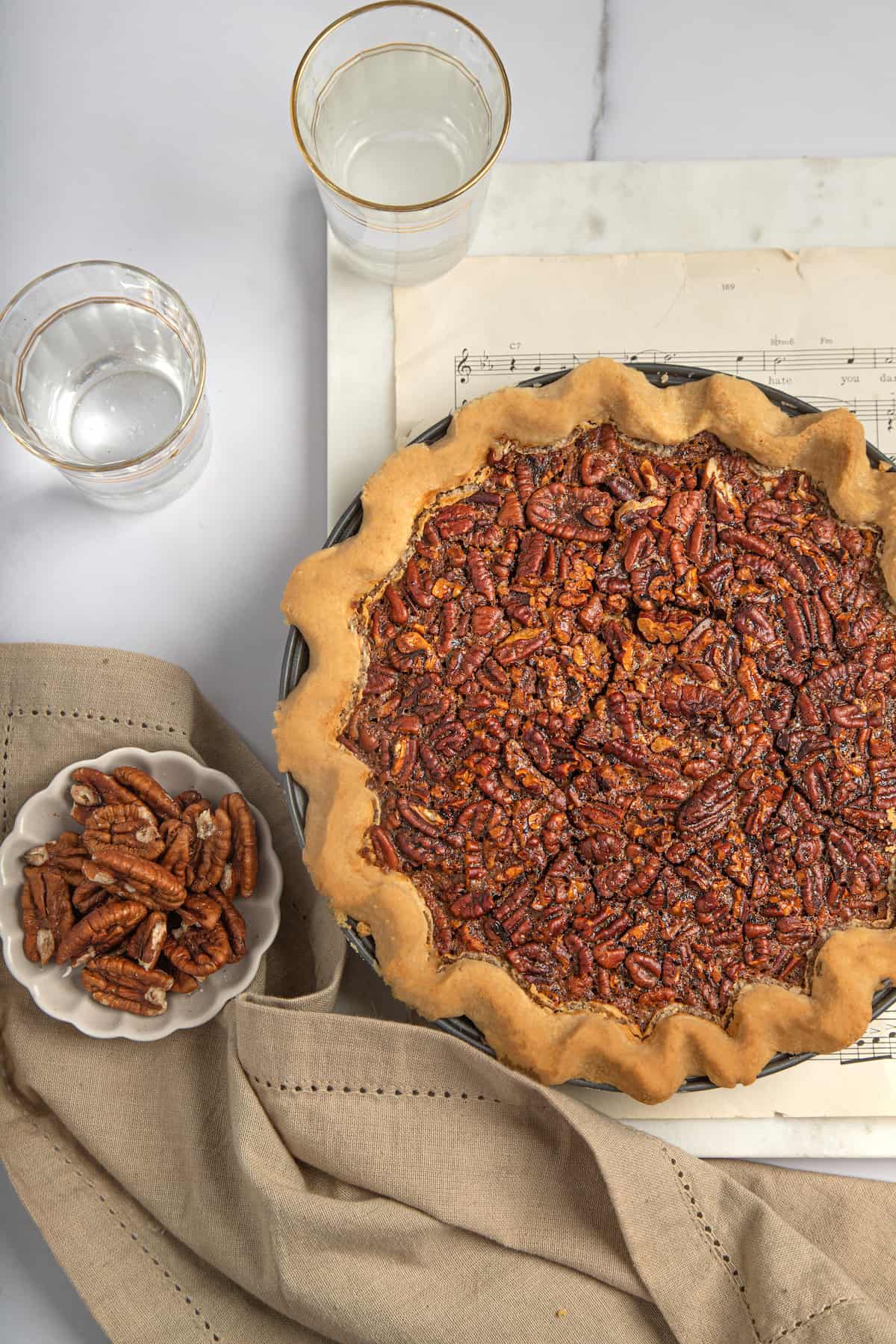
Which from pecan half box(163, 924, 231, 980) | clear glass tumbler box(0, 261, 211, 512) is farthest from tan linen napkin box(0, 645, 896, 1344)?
clear glass tumbler box(0, 261, 211, 512)

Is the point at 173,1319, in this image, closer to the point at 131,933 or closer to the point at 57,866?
the point at 131,933

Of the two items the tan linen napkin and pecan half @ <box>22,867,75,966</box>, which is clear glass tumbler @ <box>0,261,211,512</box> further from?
the tan linen napkin

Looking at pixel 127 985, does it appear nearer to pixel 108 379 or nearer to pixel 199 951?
pixel 199 951

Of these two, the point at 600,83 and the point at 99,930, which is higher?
the point at 600,83

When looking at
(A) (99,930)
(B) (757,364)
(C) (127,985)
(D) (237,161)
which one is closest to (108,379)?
(D) (237,161)

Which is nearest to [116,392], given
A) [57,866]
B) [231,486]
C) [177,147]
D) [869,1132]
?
[231,486]

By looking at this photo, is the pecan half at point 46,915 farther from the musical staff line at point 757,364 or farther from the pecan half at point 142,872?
the musical staff line at point 757,364
